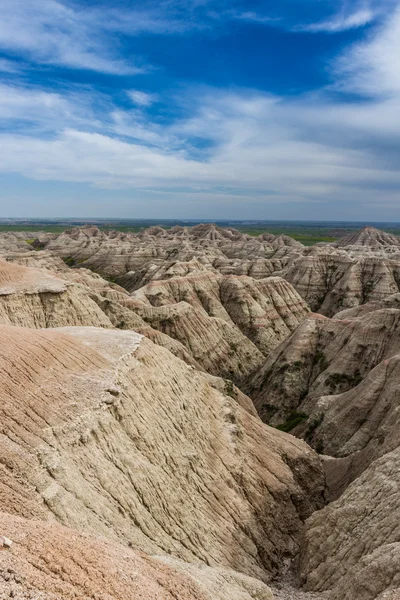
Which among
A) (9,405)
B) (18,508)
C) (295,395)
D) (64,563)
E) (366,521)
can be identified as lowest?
(295,395)

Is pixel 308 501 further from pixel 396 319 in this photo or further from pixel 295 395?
pixel 396 319

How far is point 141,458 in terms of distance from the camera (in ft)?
Answer: 69.3

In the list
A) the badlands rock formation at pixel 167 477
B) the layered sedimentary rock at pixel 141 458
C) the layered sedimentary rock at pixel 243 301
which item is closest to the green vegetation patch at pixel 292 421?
the badlands rock formation at pixel 167 477

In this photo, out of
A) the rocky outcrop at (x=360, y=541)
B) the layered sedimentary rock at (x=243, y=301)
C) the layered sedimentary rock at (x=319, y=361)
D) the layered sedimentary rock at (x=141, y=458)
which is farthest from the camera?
the layered sedimentary rock at (x=243, y=301)

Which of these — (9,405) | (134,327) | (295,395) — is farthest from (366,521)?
(134,327)

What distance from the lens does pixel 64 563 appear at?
11023 millimetres

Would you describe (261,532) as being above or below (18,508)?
below

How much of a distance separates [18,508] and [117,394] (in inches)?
309

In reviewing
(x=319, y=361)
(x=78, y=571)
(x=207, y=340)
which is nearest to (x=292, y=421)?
(x=319, y=361)

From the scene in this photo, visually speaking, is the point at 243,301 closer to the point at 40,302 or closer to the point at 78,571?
the point at 40,302

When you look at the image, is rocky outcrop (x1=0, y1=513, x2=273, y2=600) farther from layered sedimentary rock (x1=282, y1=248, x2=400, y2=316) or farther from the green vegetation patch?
layered sedimentary rock (x1=282, y1=248, x2=400, y2=316)

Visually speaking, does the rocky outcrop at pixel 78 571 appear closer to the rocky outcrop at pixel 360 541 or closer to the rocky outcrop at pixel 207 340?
the rocky outcrop at pixel 360 541

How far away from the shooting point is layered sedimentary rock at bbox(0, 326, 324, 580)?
1691cm

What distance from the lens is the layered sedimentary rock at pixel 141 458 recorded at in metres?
16.9
